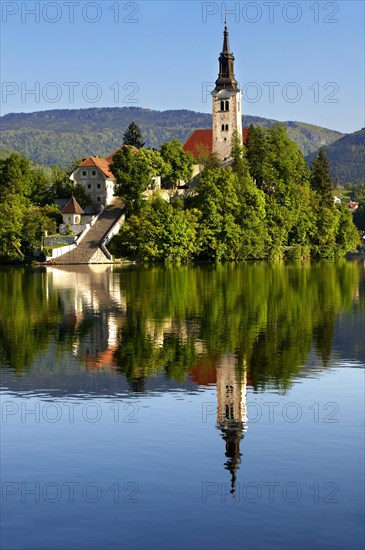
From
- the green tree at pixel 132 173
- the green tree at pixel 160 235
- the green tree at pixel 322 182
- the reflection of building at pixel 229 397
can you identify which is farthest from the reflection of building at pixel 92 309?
the green tree at pixel 322 182

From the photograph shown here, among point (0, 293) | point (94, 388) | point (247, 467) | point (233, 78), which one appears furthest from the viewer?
point (233, 78)

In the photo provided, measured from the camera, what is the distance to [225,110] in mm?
132625

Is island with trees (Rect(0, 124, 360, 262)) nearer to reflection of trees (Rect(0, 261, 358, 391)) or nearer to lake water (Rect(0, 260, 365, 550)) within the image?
reflection of trees (Rect(0, 261, 358, 391))

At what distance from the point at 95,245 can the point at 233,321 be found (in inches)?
2497

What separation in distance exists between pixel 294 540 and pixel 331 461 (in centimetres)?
431

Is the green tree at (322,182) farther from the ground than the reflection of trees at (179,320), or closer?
farther from the ground

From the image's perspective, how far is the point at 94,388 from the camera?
88.8 feet

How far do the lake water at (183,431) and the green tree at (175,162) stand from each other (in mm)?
73222

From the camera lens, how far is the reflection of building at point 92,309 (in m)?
34.2

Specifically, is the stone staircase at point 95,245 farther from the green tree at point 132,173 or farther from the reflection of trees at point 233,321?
the reflection of trees at point 233,321

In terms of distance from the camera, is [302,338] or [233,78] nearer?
[302,338]

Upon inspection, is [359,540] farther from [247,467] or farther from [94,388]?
[94,388]

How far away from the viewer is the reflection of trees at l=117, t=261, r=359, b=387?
3136 centimetres

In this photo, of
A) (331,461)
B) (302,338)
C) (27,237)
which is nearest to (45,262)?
(27,237)
